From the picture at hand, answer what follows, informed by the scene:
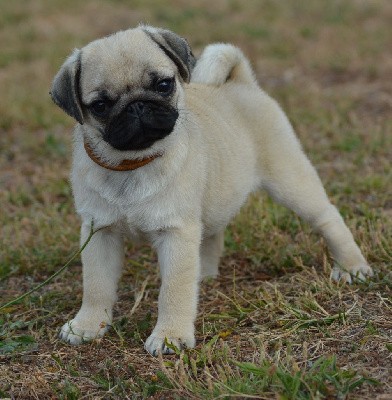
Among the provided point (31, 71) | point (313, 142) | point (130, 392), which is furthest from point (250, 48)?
point (130, 392)

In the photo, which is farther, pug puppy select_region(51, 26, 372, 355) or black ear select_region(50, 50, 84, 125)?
black ear select_region(50, 50, 84, 125)

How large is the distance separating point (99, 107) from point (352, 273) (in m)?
1.84

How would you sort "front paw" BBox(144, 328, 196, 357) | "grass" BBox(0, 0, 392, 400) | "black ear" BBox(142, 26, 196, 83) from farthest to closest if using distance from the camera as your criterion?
"black ear" BBox(142, 26, 196, 83) < "front paw" BBox(144, 328, 196, 357) < "grass" BBox(0, 0, 392, 400)

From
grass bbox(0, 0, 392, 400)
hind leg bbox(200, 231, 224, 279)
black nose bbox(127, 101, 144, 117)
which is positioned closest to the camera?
grass bbox(0, 0, 392, 400)

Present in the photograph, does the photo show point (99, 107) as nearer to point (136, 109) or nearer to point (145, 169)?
point (136, 109)

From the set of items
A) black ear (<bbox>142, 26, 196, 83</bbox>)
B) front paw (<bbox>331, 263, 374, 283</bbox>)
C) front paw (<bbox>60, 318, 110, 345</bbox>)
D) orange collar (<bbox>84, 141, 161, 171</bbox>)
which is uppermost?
black ear (<bbox>142, 26, 196, 83</bbox>)

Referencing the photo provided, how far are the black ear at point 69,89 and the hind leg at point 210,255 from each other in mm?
1481

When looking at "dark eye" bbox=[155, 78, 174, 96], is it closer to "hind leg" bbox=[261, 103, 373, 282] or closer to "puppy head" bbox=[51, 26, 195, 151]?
"puppy head" bbox=[51, 26, 195, 151]

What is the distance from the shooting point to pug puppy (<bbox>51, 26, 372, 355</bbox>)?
3910mm

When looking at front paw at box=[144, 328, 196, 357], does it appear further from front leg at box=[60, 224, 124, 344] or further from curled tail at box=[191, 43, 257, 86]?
curled tail at box=[191, 43, 257, 86]

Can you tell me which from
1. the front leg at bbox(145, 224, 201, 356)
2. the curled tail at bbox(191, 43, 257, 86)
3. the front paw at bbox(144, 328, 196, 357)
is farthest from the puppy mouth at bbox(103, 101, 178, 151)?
the curled tail at bbox(191, 43, 257, 86)

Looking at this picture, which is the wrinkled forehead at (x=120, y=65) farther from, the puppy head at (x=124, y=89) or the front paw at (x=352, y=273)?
the front paw at (x=352, y=273)

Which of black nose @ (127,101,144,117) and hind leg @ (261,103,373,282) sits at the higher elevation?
black nose @ (127,101,144,117)

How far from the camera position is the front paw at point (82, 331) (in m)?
4.27
